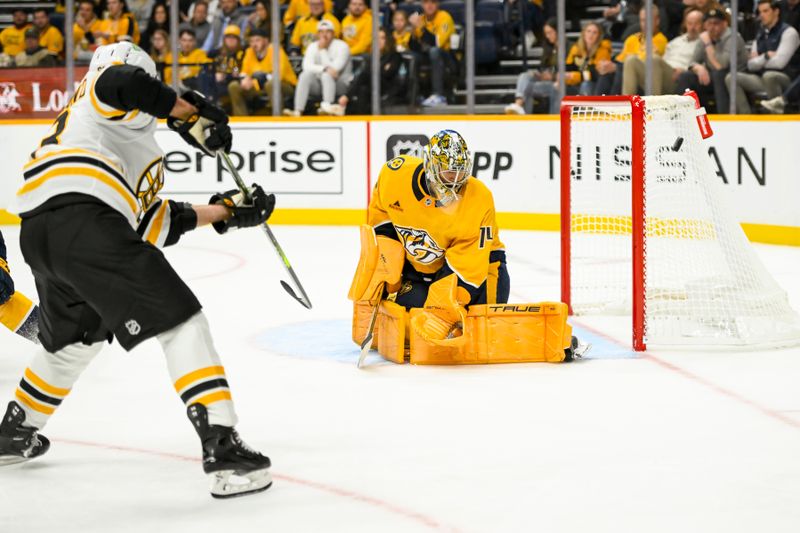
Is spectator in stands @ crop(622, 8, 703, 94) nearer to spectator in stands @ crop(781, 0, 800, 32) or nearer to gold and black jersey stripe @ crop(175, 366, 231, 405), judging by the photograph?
spectator in stands @ crop(781, 0, 800, 32)

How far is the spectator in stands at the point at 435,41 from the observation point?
9430 mm

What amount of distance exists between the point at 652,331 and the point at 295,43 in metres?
5.46

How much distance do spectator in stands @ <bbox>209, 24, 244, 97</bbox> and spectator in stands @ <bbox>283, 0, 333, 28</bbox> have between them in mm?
428

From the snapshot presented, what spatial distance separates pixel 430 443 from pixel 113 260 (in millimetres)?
1068

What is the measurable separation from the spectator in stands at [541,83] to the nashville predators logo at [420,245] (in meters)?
4.78

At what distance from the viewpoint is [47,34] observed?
9.96m

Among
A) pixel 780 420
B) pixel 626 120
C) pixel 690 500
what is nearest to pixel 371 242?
pixel 780 420

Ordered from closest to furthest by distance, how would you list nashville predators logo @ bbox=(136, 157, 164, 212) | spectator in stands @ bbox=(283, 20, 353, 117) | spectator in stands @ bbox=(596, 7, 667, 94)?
nashville predators logo @ bbox=(136, 157, 164, 212) → spectator in stands @ bbox=(596, 7, 667, 94) → spectator in stands @ bbox=(283, 20, 353, 117)

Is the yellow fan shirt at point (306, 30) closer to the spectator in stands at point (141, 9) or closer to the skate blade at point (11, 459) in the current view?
the spectator in stands at point (141, 9)

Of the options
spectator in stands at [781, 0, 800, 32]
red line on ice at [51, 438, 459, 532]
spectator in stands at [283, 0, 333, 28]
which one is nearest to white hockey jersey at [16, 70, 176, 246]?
red line on ice at [51, 438, 459, 532]

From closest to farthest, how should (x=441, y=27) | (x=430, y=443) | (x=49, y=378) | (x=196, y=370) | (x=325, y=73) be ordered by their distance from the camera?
1. (x=196, y=370)
2. (x=49, y=378)
3. (x=430, y=443)
4. (x=441, y=27)
5. (x=325, y=73)

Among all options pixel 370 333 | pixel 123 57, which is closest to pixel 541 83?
pixel 370 333

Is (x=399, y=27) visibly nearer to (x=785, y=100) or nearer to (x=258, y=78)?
(x=258, y=78)

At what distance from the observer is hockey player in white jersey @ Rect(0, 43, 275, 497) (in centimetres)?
281
